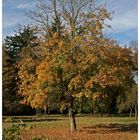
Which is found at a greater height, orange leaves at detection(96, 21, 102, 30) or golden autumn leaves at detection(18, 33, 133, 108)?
orange leaves at detection(96, 21, 102, 30)

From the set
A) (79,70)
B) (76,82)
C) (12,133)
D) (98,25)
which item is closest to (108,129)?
(76,82)

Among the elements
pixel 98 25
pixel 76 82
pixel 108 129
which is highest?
pixel 98 25

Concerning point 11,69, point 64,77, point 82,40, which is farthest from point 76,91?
point 11,69

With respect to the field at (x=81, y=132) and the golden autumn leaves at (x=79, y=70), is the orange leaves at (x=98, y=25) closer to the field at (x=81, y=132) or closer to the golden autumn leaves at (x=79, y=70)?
the golden autumn leaves at (x=79, y=70)

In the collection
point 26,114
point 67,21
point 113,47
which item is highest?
point 67,21

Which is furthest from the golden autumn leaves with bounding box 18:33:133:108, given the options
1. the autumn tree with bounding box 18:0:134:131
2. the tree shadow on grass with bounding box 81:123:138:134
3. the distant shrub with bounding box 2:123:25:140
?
the distant shrub with bounding box 2:123:25:140

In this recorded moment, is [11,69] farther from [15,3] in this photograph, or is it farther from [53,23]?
[15,3]

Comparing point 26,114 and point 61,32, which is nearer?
point 61,32

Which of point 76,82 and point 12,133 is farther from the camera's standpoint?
point 76,82

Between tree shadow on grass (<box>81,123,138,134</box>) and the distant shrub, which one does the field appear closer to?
tree shadow on grass (<box>81,123,138,134</box>)

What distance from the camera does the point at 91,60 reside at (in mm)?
9266

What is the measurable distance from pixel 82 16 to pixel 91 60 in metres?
1.20

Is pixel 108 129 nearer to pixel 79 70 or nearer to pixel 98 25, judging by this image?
pixel 79 70

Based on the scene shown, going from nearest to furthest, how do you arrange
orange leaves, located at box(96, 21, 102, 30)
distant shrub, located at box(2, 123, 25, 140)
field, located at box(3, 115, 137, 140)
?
1. distant shrub, located at box(2, 123, 25, 140)
2. field, located at box(3, 115, 137, 140)
3. orange leaves, located at box(96, 21, 102, 30)
